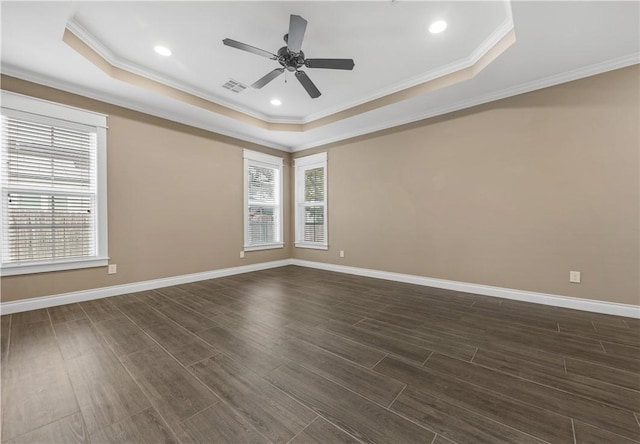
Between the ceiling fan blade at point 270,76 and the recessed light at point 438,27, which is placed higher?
the recessed light at point 438,27

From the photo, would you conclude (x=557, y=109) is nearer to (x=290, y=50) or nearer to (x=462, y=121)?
(x=462, y=121)

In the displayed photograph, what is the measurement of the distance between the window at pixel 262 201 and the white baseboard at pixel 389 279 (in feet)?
2.36

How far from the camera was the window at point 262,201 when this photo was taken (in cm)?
503

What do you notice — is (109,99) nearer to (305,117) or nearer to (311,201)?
(305,117)

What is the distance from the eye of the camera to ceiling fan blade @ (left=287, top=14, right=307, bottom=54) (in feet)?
6.79

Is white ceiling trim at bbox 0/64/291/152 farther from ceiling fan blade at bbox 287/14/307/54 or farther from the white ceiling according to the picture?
ceiling fan blade at bbox 287/14/307/54

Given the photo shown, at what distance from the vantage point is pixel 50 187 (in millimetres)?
3004

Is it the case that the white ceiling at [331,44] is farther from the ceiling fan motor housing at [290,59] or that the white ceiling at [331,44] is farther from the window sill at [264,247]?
the window sill at [264,247]

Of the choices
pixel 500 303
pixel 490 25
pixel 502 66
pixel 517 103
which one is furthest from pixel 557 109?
pixel 500 303

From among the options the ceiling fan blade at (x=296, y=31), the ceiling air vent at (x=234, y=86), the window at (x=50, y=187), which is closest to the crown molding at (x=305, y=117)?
the ceiling air vent at (x=234, y=86)

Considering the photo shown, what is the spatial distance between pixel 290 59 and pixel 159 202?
9.18 ft

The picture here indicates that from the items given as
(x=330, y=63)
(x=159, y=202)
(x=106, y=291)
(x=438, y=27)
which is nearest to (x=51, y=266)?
(x=106, y=291)

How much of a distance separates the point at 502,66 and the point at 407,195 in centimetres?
195

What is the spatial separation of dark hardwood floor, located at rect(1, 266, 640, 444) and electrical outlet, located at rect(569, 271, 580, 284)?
351 mm
